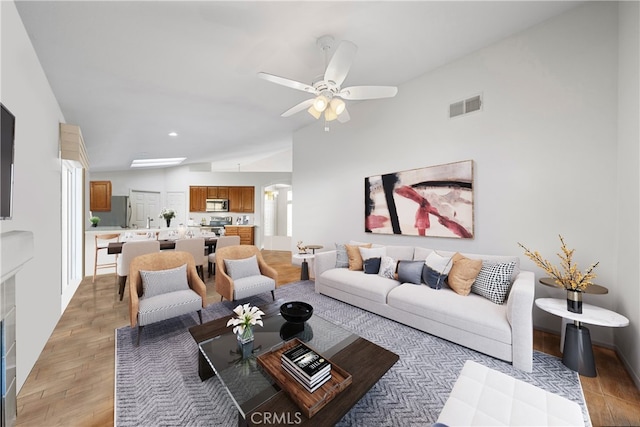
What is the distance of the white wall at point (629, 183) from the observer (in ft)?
6.07

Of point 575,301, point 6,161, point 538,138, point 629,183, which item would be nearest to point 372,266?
point 575,301

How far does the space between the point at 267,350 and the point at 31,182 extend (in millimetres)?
2356

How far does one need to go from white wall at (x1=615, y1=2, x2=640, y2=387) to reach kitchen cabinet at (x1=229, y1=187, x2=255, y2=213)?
7.67 metres

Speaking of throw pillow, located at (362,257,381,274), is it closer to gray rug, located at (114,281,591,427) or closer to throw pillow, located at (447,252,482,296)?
Answer: gray rug, located at (114,281,591,427)

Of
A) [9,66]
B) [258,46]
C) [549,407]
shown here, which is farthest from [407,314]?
A: [9,66]

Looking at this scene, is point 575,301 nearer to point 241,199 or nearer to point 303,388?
point 303,388

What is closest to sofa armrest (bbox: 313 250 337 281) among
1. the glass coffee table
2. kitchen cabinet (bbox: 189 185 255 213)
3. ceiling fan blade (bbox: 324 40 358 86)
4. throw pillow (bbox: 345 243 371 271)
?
throw pillow (bbox: 345 243 371 271)

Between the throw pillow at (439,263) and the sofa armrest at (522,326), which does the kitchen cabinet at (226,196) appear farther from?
the sofa armrest at (522,326)

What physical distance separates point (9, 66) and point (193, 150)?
4.46 m

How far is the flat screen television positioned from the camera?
137 centimetres

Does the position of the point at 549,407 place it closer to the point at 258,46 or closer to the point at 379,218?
the point at 379,218

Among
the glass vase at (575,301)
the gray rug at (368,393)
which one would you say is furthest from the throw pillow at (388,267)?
the glass vase at (575,301)

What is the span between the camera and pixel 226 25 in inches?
83.8

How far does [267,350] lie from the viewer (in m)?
1.79
